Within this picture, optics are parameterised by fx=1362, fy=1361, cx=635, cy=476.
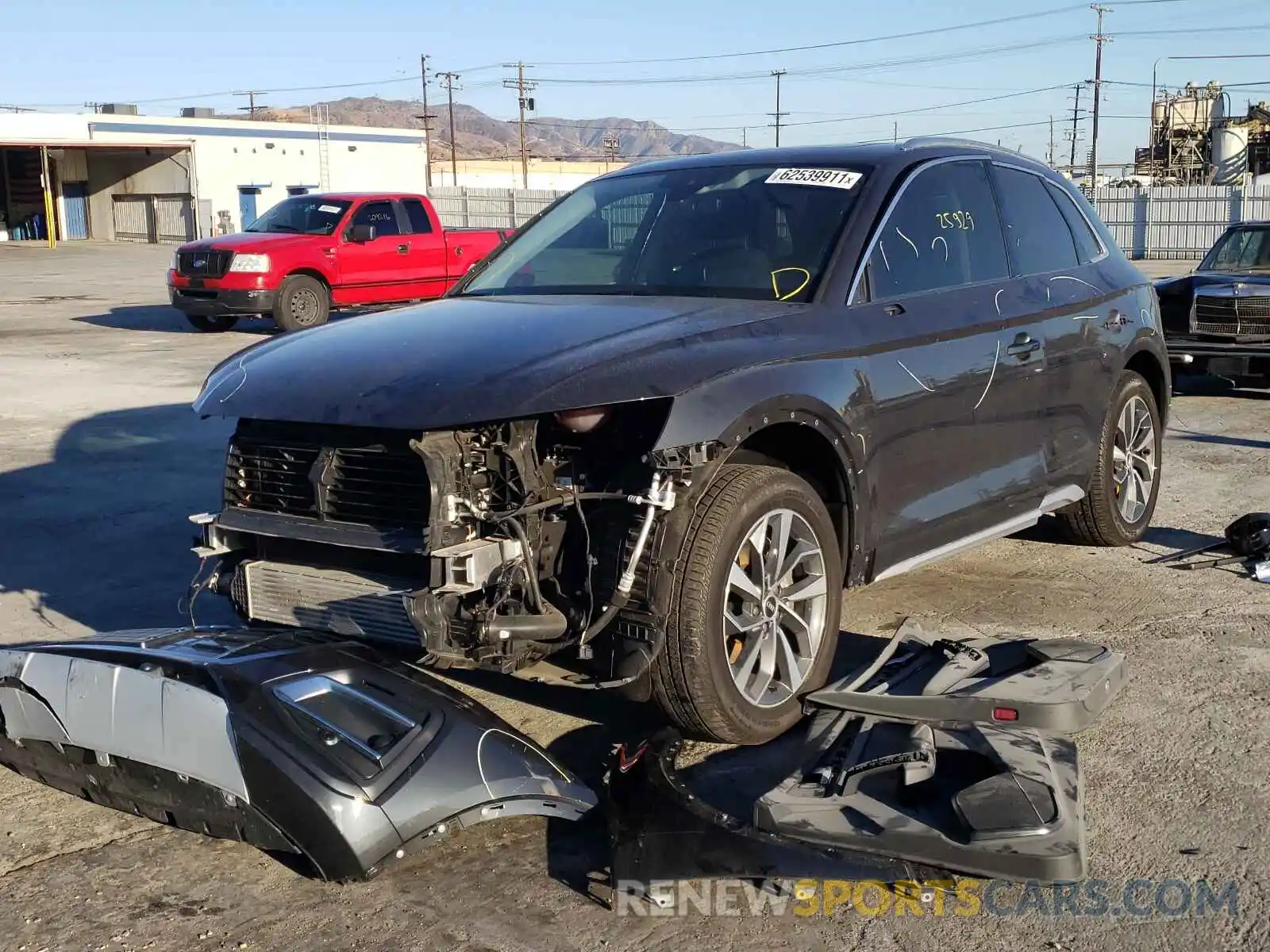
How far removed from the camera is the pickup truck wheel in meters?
17.3

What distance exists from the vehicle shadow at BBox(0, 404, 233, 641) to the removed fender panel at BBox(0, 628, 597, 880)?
1690mm

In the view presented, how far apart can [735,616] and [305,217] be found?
617 inches

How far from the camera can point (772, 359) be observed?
164 inches

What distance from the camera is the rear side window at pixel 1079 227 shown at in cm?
619

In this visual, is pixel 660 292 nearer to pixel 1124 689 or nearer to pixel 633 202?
pixel 633 202

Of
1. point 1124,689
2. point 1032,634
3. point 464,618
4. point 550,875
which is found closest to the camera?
point 550,875

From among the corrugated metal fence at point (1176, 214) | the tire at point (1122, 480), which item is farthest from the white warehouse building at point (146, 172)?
the tire at point (1122, 480)

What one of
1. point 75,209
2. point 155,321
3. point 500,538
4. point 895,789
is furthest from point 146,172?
point 895,789

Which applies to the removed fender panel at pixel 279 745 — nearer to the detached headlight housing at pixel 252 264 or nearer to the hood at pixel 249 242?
the detached headlight housing at pixel 252 264

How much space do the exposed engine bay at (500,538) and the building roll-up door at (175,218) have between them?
46.2m

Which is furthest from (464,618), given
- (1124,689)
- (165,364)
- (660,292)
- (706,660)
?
(165,364)

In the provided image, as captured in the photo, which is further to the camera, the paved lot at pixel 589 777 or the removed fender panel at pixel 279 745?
the removed fender panel at pixel 279 745

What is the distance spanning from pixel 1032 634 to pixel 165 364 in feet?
35.4

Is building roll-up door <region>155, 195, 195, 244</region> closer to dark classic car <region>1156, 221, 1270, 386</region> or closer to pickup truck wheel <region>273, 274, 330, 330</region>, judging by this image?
pickup truck wheel <region>273, 274, 330, 330</region>
